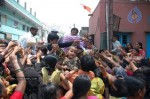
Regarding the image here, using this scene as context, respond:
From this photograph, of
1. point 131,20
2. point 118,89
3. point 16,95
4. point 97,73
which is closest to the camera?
point 16,95

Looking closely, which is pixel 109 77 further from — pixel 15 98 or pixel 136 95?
pixel 15 98

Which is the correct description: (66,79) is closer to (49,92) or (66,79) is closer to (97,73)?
(97,73)

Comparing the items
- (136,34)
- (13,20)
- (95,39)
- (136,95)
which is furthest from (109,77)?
(13,20)

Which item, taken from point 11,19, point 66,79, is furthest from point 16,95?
point 11,19

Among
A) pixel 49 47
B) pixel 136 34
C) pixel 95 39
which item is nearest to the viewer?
pixel 49 47

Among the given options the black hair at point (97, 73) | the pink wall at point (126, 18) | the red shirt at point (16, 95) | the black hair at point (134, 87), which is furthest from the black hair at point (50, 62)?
the pink wall at point (126, 18)

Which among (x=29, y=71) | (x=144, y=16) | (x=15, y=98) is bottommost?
(x=15, y=98)

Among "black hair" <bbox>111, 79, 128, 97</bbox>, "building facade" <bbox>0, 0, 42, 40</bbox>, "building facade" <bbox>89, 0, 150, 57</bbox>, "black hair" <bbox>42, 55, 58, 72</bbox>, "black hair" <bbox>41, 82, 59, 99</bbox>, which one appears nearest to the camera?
"black hair" <bbox>41, 82, 59, 99</bbox>

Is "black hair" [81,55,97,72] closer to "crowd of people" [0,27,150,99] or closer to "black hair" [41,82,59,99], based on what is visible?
"crowd of people" [0,27,150,99]

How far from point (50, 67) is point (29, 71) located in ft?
1.35

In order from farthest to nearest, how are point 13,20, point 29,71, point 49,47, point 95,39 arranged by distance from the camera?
point 13,20 < point 95,39 < point 49,47 < point 29,71

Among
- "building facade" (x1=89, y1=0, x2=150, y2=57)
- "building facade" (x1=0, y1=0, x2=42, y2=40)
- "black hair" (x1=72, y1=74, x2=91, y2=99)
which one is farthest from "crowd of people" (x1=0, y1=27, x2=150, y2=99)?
"building facade" (x1=0, y1=0, x2=42, y2=40)

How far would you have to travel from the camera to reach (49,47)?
6273 millimetres

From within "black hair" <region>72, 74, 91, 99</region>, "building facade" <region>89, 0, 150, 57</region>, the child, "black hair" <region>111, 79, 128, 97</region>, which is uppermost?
"building facade" <region>89, 0, 150, 57</region>
